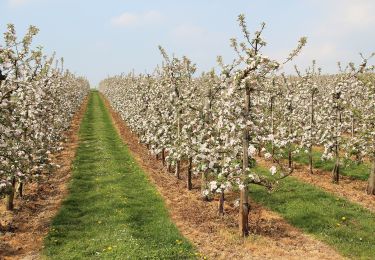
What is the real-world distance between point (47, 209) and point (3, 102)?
10.5 meters

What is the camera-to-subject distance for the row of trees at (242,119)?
20.2 metres

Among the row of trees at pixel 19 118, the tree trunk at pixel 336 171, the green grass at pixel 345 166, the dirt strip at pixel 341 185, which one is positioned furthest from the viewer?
the green grass at pixel 345 166

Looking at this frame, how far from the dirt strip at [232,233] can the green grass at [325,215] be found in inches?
29.6

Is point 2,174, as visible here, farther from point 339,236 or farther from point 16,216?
point 339,236

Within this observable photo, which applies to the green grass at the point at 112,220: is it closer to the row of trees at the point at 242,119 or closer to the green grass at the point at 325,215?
the row of trees at the point at 242,119

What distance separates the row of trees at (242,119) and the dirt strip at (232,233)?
108cm

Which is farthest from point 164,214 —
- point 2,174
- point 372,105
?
point 372,105

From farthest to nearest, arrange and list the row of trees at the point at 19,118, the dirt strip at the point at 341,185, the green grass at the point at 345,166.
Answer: the green grass at the point at 345,166
the dirt strip at the point at 341,185
the row of trees at the point at 19,118

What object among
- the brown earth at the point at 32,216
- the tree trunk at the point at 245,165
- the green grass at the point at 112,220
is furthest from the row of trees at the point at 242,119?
the brown earth at the point at 32,216

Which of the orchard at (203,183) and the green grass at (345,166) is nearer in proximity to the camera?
the orchard at (203,183)

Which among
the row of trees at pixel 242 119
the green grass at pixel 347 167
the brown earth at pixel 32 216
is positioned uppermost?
the row of trees at pixel 242 119

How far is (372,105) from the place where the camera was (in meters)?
28.5

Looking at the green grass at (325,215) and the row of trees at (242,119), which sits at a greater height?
the row of trees at (242,119)

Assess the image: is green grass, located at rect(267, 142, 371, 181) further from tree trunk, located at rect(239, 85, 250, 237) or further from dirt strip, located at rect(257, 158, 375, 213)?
tree trunk, located at rect(239, 85, 250, 237)
